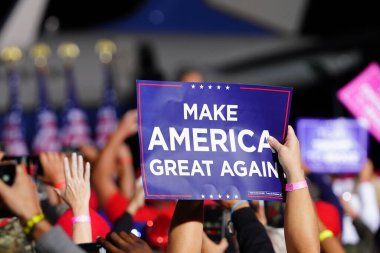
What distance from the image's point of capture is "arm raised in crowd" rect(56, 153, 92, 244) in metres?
3.59

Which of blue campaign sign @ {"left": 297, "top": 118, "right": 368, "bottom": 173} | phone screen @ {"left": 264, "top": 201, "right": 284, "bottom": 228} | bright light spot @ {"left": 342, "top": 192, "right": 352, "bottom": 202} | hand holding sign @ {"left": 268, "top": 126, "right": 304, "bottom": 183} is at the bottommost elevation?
bright light spot @ {"left": 342, "top": 192, "right": 352, "bottom": 202}

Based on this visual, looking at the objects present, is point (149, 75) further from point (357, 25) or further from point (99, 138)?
point (357, 25)

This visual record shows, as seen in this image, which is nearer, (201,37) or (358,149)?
(358,149)

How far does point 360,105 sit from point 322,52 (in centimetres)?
834

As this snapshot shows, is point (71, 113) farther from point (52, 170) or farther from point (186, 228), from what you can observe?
point (186, 228)

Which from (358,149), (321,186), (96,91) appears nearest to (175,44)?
(96,91)

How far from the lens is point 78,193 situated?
3648 millimetres

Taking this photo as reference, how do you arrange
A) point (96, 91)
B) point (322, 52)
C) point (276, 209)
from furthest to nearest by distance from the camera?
point (322, 52) → point (96, 91) → point (276, 209)

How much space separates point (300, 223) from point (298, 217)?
0.02 meters

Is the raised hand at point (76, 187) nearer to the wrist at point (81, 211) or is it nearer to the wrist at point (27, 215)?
the wrist at point (81, 211)

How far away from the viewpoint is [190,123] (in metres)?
3.41

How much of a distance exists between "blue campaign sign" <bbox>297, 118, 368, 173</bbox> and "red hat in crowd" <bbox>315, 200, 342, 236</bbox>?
4534 millimetres

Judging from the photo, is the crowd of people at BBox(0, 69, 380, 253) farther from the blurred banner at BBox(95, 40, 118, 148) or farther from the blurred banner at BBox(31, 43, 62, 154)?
the blurred banner at BBox(95, 40, 118, 148)

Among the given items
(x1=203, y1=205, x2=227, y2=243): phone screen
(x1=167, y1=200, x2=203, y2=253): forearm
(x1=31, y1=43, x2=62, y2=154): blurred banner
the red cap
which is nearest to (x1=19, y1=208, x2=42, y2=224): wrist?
(x1=167, y1=200, x2=203, y2=253): forearm
